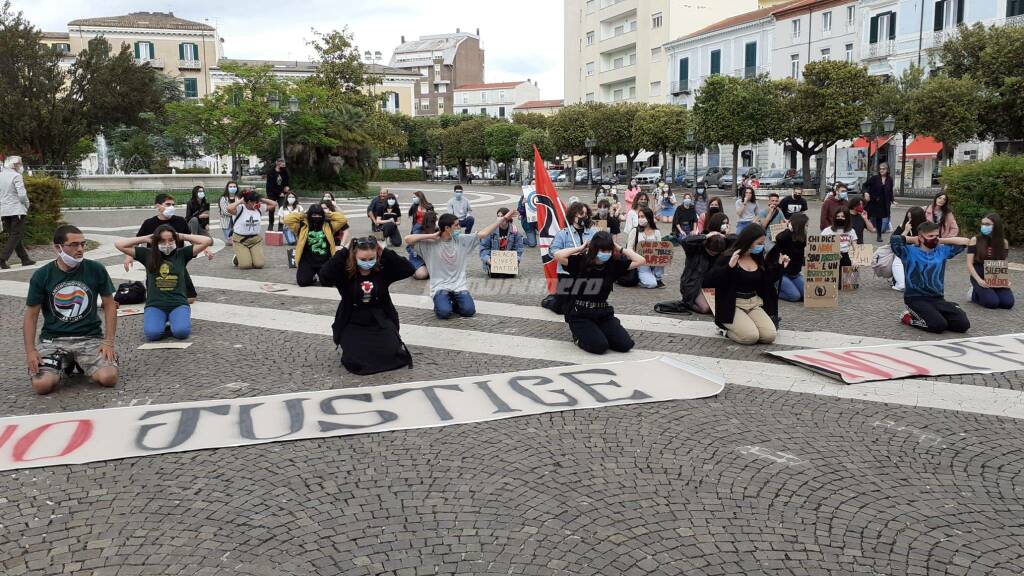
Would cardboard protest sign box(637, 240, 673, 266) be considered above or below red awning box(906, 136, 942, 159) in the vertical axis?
below

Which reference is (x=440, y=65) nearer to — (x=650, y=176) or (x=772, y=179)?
(x=650, y=176)

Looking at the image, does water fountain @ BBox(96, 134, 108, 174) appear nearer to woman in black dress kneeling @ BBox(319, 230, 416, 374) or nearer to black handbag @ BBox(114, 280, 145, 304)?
black handbag @ BBox(114, 280, 145, 304)

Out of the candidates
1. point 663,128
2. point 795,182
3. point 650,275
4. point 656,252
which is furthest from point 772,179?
point 656,252

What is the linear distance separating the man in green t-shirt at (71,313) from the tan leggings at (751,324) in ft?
19.6

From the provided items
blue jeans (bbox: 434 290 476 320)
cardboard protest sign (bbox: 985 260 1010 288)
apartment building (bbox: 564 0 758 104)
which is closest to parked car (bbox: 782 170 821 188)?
apartment building (bbox: 564 0 758 104)

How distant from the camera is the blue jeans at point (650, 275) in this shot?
40.5 ft

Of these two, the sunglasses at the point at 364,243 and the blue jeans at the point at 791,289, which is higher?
the sunglasses at the point at 364,243

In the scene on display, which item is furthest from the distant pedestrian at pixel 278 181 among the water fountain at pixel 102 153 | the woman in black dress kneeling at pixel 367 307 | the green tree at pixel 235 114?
the water fountain at pixel 102 153

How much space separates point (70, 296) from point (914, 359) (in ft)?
25.3

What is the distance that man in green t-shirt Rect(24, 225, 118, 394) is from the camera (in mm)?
6836

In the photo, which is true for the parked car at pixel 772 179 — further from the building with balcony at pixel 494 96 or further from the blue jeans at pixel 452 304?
the building with balcony at pixel 494 96

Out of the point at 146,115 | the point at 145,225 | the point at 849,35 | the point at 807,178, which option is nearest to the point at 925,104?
the point at 807,178

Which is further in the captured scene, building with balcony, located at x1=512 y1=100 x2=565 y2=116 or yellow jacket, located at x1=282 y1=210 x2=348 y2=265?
building with balcony, located at x1=512 y1=100 x2=565 y2=116

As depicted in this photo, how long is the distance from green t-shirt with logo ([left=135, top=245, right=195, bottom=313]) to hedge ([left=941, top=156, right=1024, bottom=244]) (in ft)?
47.8
